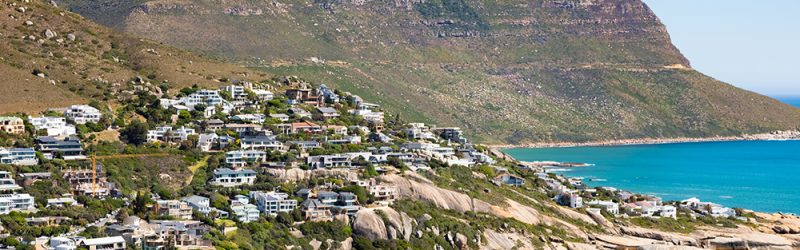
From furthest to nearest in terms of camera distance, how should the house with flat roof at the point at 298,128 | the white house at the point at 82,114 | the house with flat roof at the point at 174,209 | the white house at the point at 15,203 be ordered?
the house with flat roof at the point at 298,128 < the white house at the point at 82,114 < the house with flat roof at the point at 174,209 < the white house at the point at 15,203

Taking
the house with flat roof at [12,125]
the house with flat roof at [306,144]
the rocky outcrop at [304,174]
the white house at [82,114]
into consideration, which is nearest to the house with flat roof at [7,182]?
the house with flat roof at [12,125]

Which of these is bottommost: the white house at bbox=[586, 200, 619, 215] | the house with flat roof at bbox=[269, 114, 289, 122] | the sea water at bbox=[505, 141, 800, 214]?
the sea water at bbox=[505, 141, 800, 214]

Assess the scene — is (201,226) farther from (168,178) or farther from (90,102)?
(90,102)

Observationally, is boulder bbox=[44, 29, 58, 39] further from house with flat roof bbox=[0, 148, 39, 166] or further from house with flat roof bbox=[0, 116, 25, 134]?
house with flat roof bbox=[0, 148, 39, 166]

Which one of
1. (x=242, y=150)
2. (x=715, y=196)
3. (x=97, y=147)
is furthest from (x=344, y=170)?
(x=715, y=196)

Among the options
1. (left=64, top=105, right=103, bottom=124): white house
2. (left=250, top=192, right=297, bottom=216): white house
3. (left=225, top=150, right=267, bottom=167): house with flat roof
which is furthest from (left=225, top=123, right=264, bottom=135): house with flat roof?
(left=250, top=192, right=297, bottom=216): white house

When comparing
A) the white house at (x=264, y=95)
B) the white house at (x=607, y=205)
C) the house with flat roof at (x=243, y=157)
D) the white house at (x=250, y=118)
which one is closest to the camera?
the house with flat roof at (x=243, y=157)

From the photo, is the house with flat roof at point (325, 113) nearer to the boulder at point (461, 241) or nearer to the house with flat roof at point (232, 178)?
the house with flat roof at point (232, 178)

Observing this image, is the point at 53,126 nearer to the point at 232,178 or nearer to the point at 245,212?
the point at 232,178
